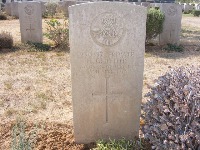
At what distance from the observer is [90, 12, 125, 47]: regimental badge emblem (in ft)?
11.8

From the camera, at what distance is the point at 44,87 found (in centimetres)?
674

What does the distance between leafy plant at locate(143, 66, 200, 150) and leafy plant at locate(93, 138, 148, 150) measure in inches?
10.8

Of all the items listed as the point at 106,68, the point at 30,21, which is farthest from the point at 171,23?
the point at 106,68

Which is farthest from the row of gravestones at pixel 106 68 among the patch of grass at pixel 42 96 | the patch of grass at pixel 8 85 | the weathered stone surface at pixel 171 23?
the weathered stone surface at pixel 171 23

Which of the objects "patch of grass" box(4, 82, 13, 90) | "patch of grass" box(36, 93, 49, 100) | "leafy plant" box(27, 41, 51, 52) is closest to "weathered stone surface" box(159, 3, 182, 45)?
"leafy plant" box(27, 41, 51, 52)

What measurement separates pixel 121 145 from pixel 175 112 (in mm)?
907

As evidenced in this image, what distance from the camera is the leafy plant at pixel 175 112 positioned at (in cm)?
296

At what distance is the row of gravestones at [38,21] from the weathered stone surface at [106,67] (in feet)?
25.3

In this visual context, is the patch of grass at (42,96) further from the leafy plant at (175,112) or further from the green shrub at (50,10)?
the green shrub at (50,10)

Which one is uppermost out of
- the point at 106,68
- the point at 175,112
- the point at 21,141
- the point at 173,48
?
the point at 106,68

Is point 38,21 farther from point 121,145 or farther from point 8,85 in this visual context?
point 121,145

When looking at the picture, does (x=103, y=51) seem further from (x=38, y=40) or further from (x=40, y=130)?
(x=38, y=40)

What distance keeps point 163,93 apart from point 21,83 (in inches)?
170

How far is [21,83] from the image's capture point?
7.02 meters
